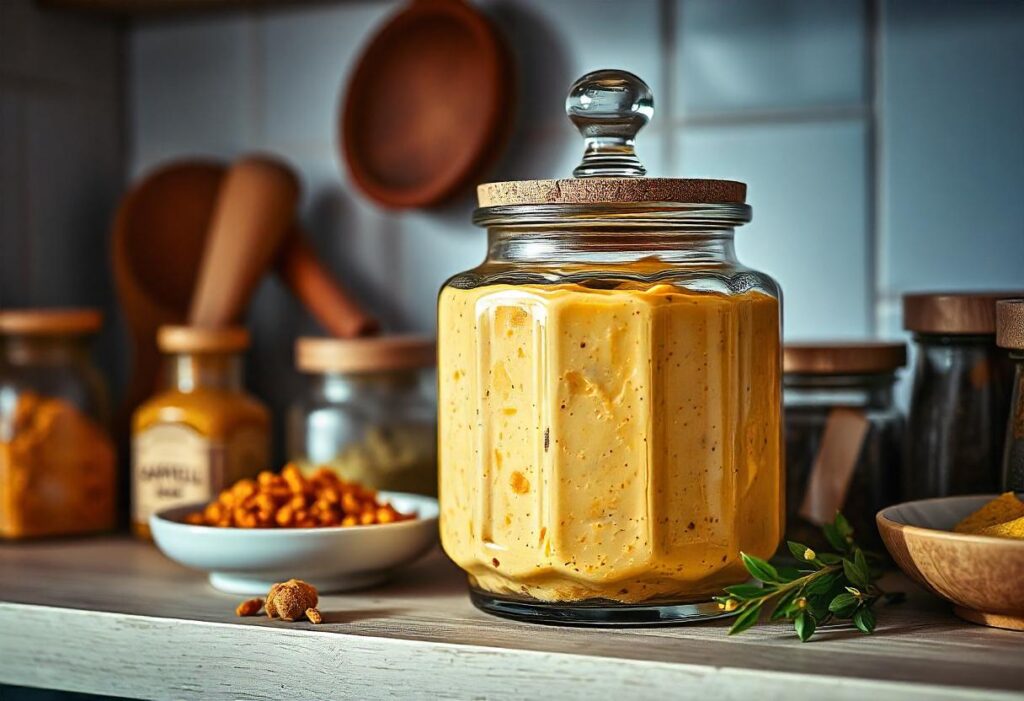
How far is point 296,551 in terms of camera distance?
81 cm

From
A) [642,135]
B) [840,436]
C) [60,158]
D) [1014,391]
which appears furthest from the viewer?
[60,158]

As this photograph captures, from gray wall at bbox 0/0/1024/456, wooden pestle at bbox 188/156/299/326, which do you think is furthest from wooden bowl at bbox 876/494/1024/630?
wooden pestle at bbox 188/156/299/326

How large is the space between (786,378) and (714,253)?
18 cm

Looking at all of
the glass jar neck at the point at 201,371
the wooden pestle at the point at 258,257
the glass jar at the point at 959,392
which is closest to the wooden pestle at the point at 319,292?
the wooden pestle at the point at 258,257

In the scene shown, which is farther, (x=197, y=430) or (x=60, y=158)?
(x=60, y=158)

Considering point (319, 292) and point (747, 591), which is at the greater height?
point (319, 292)

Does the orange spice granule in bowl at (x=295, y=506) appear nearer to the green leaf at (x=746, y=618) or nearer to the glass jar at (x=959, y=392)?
the green leaf at (x=746, y=618)

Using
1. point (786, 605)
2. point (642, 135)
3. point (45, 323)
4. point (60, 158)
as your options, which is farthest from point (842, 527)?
point (60, 158)

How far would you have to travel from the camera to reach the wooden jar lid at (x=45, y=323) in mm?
1082

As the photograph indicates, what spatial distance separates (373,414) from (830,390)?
378 mm

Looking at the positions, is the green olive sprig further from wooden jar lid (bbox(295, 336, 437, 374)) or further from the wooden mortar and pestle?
the wooden mortar and pestle

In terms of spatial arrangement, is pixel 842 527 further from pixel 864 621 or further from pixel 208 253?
pixel 208 253

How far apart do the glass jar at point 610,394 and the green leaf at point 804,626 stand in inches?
2.1

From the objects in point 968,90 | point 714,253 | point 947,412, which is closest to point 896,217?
point 968,90
